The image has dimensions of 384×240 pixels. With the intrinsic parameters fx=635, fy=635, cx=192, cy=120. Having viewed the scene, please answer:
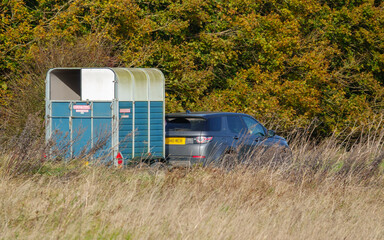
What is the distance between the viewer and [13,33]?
736 inches

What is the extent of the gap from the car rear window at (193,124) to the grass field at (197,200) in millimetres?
2319

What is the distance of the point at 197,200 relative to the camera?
25.5ft

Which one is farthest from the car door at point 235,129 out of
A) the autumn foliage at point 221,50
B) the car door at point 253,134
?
the autumn foliage at point 221,50

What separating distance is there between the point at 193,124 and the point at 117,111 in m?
1.53

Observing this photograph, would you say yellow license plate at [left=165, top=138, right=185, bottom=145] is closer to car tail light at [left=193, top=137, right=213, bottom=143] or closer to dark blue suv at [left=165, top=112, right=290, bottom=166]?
dark blue suv at [left=165, top=112, right=290, bottom=166]

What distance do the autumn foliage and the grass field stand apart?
8167mm

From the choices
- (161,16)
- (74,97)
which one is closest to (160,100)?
(74,97)

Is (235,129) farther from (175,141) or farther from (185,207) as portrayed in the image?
(185,207)

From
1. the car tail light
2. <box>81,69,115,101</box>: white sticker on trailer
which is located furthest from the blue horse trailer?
the car tail light

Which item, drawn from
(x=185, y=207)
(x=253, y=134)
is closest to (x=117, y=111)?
(x=253, y=134)

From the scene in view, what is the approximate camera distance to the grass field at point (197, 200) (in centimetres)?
630

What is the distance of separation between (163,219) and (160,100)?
6.80 m

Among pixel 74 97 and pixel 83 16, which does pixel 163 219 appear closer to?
pixel 74 97

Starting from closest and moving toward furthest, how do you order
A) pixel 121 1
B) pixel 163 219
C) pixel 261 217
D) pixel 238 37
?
pixel 163 219 < pixel 261 217 < pixel 121 1 < pixel 238 37
